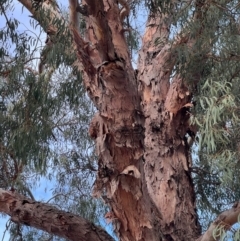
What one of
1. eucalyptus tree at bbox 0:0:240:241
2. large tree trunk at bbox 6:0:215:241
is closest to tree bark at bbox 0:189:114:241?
eucalyptus tree at bbox 0:0:240:241

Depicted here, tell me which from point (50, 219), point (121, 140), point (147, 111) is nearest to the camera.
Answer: point (121, 140)

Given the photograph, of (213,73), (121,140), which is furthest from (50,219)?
(213,73)

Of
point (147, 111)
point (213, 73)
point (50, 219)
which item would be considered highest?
point (147, 111)

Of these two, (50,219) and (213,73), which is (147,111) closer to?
(213,73)

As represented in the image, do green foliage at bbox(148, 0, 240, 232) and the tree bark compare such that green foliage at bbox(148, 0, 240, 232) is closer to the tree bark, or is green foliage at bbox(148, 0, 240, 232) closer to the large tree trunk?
the large tree trunk

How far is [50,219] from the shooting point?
3.06 m

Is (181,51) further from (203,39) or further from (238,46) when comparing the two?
(238,46)

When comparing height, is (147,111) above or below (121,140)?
above

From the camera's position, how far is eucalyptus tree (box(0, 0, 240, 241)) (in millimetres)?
2654

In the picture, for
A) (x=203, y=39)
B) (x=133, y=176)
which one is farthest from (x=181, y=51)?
(x=133, y=176)

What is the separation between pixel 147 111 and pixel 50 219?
1301 millimetres

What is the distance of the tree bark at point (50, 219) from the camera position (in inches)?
118

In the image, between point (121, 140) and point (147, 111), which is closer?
point (121, 140)

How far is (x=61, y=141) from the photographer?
15.8 ft
